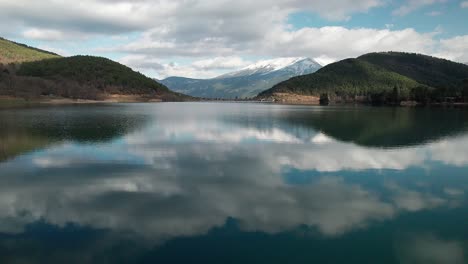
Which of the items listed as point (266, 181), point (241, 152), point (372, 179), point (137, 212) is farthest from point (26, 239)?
point (241, 152)

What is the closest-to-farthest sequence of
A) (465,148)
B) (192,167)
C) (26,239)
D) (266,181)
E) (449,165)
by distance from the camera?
(26,239) → (266,181) → (192,167) → (449,165) → (465,148)

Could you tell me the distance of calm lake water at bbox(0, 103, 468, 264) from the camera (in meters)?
11.3

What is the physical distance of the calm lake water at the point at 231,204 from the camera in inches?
446

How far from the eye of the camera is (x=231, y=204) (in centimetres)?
1578

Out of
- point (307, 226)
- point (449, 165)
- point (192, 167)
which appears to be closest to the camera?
point (307, 226)

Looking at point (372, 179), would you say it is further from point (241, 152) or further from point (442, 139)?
point (442, 139)

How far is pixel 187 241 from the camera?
470 inches

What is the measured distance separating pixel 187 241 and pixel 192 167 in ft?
38.4

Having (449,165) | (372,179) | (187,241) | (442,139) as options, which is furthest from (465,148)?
(187,241)

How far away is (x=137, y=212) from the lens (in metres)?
14.6

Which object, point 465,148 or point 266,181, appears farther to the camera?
point 465,148

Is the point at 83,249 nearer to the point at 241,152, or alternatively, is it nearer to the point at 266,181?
the point at 266,181

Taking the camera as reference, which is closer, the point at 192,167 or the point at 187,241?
the point at 187,241

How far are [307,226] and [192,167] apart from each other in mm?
11620
